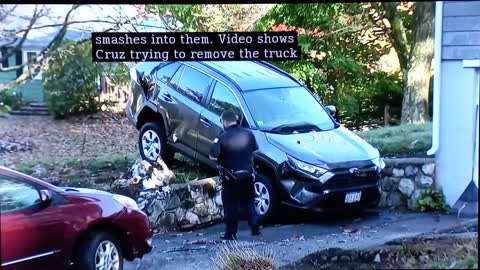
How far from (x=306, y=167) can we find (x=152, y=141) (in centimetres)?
174

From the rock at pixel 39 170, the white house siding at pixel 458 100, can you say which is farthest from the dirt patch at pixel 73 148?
the white house siding at pixel 458 100

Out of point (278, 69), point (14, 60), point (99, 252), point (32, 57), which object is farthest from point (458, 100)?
point (14, 60)

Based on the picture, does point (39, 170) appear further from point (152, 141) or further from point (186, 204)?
point (186, 204)

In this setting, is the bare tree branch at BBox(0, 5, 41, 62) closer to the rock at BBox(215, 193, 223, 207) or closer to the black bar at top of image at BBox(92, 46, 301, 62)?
the black bar at top of image at BBox(92, 46, 301, 62)

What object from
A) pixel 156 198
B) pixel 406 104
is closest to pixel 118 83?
pixel 156 198

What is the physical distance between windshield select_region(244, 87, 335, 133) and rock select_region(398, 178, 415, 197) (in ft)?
3.11

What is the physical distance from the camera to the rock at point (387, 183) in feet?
27.9

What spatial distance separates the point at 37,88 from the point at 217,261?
2693 mm

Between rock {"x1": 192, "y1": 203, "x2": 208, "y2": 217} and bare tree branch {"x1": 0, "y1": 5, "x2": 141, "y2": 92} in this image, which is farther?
rock {"x1": 192, "y1": 203, "x2": 208, "y2": 217}

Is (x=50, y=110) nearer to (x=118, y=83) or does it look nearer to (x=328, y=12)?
(x=118, y=83)

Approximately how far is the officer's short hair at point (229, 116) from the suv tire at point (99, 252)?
1.76m

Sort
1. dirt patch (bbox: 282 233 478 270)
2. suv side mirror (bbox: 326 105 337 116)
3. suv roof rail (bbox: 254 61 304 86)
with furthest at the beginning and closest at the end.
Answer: suv side mirror (bbox: 326 105 337 116) → suv roof rail (bbox: 254 61 304 86) → dirt patch (bbox: 282 233 478 270)

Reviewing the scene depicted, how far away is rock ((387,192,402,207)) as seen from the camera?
8.47m

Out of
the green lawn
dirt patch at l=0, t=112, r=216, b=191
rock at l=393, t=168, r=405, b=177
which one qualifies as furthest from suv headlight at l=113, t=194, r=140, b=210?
rock at l=393, t=168, r=405, b=177
